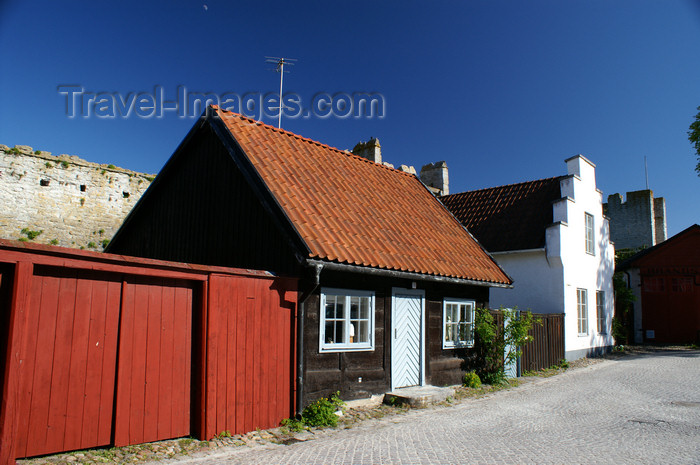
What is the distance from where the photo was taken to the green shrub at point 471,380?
484 inches

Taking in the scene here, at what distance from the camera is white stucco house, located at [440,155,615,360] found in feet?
56.7

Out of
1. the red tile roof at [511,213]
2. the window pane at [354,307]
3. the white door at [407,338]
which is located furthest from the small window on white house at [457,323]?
the red tile roof at [511,213]

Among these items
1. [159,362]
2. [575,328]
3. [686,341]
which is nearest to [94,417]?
[159,362]

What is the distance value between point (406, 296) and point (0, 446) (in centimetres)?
756

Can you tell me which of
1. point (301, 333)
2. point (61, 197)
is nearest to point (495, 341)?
point (301, 333)

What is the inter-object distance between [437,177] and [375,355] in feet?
52.3

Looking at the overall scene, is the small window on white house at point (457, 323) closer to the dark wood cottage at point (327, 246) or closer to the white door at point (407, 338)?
the dark wood cottage at point (327, 246)

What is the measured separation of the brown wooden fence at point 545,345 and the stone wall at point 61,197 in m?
17.1

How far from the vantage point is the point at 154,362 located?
6.79 m

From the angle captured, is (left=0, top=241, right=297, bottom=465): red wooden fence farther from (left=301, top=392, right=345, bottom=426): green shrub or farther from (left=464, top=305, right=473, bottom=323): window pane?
(left=464, top=305, right=473, bottom=323): window pane

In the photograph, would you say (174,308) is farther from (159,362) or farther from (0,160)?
(0,160)

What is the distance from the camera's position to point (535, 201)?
19.2m

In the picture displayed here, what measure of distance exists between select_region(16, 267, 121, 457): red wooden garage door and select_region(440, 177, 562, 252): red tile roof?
14638 millimetres

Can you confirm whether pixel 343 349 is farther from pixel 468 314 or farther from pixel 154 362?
pixel 468 314
